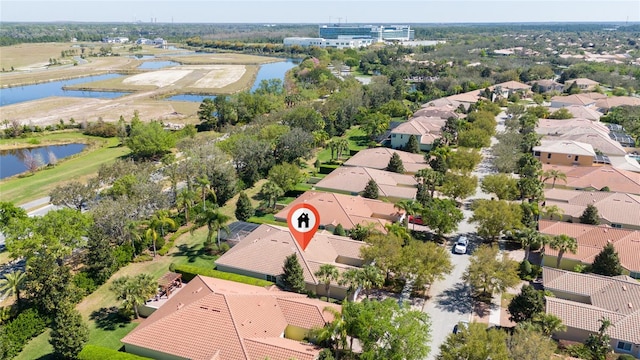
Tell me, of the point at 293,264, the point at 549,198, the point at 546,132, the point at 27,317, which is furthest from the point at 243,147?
the point at 546,132

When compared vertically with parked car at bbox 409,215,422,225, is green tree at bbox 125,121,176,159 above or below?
above

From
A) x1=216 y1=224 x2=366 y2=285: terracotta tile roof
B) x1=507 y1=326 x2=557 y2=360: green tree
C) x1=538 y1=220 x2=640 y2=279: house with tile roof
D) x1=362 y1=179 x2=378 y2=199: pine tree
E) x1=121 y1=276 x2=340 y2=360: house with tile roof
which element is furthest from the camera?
x1=362 y1=179 x2=378 y2=199: pine tree

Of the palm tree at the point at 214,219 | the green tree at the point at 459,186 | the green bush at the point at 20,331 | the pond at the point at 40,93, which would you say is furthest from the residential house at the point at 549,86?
the green bush at the point at 20,331

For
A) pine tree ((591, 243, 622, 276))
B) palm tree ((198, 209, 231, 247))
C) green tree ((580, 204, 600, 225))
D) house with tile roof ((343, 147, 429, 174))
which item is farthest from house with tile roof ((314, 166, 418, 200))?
pine tree ((591, 243, 622, 276))

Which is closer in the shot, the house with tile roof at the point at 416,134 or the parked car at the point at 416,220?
the parked car at the point at 416,220

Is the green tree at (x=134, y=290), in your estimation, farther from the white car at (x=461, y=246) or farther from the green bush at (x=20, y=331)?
the white car at (x=461, y=246)

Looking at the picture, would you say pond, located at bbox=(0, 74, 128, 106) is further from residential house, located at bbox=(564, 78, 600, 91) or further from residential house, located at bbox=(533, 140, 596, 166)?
residential house, located at bbox=(564, 78, 600, 91)
